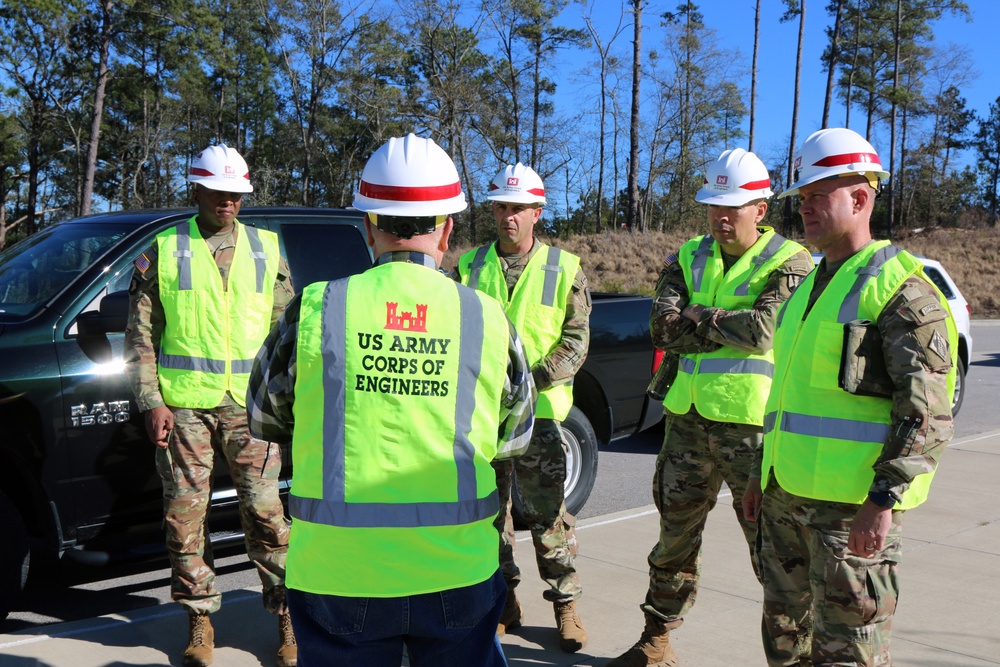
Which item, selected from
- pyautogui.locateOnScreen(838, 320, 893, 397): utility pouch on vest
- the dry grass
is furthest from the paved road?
the dry grass

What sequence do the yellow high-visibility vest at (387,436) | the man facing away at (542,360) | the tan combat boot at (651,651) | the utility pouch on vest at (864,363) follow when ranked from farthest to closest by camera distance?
the man facing away at (542,360)
the tan combat boot at (651,651)
the utility pouch on vest at (864,363)
the yellow high-visibility vest at (387,436)

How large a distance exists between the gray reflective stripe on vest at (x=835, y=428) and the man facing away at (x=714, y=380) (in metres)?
0.84

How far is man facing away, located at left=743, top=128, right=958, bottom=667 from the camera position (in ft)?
8.61

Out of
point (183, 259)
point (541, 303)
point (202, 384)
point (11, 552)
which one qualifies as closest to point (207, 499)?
point (202, 384)

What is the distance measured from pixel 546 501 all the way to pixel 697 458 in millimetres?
740

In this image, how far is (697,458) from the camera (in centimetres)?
383

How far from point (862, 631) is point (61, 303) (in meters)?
3.64

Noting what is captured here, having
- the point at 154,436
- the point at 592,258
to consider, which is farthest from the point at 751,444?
the point at 592,258

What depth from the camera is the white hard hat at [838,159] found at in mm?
2877

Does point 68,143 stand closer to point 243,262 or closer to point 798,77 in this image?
point 798,77

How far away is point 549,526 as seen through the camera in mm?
4215

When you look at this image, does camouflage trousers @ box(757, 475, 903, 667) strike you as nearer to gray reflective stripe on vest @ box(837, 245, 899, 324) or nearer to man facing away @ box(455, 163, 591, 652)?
gray reflective stripe on vest @ box(837, 245, 899, 324)

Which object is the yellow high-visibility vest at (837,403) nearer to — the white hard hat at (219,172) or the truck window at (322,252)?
the white hard hat at (219,172)

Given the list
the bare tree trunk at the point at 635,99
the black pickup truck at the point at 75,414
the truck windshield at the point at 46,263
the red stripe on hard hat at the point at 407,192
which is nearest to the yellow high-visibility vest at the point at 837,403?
the red stripe on hard hat at the point at 407,192
